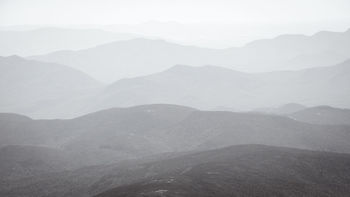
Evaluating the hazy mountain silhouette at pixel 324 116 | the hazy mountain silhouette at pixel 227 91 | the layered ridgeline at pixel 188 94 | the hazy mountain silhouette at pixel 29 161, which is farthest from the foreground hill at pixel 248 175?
the hazy mountain silhouette at pixel 227 91

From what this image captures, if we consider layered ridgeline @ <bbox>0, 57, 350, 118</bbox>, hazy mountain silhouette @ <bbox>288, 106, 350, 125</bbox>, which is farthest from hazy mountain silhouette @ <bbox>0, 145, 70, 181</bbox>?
layered ridgeline @ <bbox>0, 57, 350, 118</bbox>

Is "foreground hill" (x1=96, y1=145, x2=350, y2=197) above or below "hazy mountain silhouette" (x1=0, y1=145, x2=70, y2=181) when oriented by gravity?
above

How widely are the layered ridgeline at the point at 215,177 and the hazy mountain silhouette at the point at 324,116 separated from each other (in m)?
44.9

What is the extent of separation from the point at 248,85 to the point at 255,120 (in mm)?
114899

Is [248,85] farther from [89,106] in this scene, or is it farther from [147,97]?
[89,106]

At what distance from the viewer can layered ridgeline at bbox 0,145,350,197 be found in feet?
109

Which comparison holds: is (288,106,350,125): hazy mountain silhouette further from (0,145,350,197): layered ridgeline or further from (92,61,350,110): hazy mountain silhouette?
(92,61,350,110): hazy mountain silhouette

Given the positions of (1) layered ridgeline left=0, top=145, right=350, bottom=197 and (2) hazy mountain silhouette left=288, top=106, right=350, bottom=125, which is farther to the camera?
(2) hazy mountain silhouette left=288, top=106, right=350, bottom=125

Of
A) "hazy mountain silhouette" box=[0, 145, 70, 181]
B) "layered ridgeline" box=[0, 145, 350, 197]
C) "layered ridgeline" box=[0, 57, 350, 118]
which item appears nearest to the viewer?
"layered ridgeline" box=[0, 145, 350, 197]

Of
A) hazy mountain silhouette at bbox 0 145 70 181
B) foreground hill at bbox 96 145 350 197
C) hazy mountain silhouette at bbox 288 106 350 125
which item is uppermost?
foreground hill at bbox 96 145 350 197

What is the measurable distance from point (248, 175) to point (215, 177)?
16.1 ft

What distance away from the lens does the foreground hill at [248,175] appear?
3225 cm

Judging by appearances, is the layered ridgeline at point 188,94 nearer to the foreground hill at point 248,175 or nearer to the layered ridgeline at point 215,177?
the foreground hill at point 248,175

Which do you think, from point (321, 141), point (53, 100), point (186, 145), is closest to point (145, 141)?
point (186, 145)
